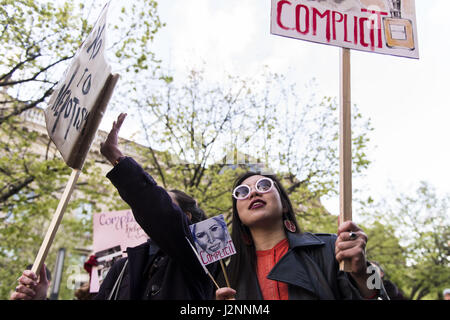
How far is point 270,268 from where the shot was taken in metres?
1.94

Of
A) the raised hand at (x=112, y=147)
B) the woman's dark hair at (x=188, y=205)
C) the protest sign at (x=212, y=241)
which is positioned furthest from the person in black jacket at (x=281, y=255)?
the raised hand at (x=112, y=147)

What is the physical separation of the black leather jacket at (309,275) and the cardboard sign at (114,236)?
8.18ft

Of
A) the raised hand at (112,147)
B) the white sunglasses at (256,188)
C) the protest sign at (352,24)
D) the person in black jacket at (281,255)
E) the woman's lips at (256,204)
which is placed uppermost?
the protest sign at (352,24)

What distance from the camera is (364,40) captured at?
211 cm

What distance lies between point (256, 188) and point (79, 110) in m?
1.13

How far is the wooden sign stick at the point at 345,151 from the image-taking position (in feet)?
5.16

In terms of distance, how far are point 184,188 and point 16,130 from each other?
13.5ft

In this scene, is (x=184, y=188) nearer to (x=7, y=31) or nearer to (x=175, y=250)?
(x=7, y=31)

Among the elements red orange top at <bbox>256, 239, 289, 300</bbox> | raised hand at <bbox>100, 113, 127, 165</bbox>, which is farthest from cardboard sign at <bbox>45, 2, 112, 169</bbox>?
red orange top at <bbox>256, 239, 289, 300</bbox>

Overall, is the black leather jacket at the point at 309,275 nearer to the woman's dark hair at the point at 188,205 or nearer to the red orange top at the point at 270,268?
the red orange top at the point at 270,268

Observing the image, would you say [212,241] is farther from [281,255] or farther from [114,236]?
[114,236]

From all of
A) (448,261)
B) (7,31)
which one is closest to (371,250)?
(448,261)

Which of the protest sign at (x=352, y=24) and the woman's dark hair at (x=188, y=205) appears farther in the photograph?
the woman's dark hair at (x=188, y=205)

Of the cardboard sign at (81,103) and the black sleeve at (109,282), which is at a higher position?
the cardboard sign at (81,103)
